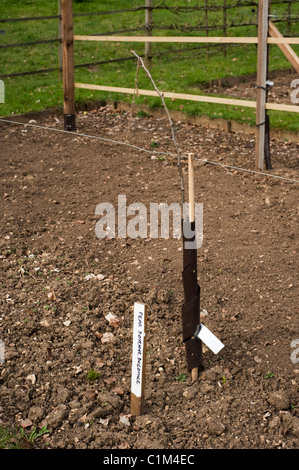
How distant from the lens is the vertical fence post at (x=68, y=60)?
774cm

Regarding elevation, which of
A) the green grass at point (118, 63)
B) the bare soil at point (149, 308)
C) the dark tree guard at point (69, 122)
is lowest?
the bare soil at point (149, 308)

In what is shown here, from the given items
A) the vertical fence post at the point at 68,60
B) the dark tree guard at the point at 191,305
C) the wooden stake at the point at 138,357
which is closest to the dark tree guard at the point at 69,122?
the vertical fence post at the point at 68,60

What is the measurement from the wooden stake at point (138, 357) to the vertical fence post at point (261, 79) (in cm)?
374

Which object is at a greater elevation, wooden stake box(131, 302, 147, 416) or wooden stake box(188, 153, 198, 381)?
wooden stake box(188, 153, 198, 381)

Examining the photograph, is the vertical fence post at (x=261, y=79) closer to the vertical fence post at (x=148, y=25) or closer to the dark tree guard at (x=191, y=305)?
the dark tree guard at (x=191, y=305)

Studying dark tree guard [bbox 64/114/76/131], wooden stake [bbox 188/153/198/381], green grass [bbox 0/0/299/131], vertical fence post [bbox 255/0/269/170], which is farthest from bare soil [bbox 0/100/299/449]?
green grass [bbox 0/0/299/131]

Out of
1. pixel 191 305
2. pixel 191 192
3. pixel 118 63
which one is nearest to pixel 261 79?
pixel 191 192

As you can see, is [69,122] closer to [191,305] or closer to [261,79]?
[261,79]

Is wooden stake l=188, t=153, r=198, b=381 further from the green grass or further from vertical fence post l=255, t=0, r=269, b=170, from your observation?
the green grass

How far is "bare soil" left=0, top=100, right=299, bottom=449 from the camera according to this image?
3084 millimetres

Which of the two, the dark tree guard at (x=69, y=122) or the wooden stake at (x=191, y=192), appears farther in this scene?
the dark tree guard at (x=69, y=122)

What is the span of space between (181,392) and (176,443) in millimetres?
374

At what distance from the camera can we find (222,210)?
5355 millimetres

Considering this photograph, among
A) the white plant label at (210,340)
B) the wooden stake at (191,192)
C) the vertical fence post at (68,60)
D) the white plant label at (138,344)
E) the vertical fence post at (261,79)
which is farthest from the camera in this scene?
the vertical fence post at (68,60)
